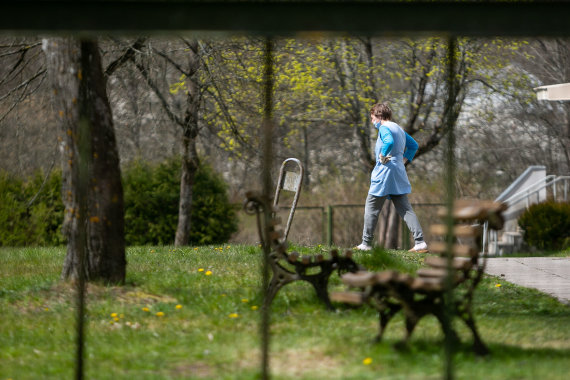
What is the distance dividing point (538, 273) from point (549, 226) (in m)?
5.69

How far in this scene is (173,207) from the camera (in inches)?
486

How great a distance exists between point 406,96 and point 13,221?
7.55m

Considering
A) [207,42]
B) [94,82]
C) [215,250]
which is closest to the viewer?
[94,82]

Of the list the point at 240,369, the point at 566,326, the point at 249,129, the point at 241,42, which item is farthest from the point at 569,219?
the point at 240,369

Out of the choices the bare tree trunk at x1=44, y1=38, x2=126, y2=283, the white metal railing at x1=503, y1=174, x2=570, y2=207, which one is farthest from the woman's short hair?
the white metal railing at x1=503, y1=174, x2=570, y2=207

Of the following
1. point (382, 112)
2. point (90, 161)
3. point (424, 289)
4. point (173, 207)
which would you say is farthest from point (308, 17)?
point (173, 207)

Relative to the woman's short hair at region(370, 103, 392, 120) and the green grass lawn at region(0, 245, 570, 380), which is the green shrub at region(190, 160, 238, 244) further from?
the green grass lawn at region(0, 245, 570, 380)

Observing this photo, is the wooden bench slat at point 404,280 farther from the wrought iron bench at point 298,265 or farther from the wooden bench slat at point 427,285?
the wrought iron bench at point 298,265

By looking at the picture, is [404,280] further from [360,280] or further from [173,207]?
[173,207]

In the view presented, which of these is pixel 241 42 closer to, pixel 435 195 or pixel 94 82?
pixel 94 82

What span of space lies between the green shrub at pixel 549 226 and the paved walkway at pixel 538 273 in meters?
3.90

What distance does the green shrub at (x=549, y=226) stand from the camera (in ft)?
41.4

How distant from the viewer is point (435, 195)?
15.1m

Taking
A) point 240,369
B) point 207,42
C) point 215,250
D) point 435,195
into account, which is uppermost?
point 207,42
